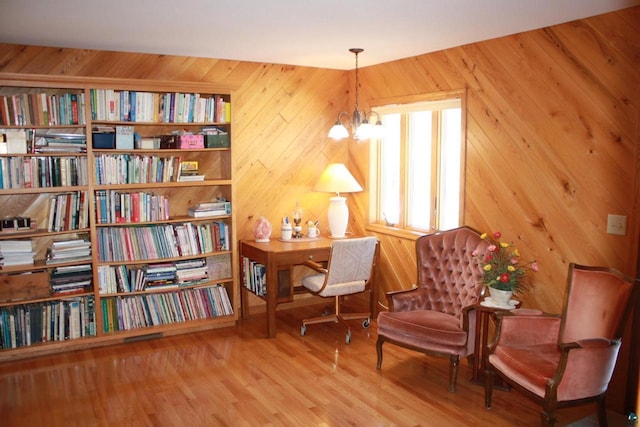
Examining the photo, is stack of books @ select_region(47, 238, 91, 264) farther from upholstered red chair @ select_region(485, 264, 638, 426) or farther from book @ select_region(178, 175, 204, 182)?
upholstered red chair @ select_region(485, 264, 638, 426)

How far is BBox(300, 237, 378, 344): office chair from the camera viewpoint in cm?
473

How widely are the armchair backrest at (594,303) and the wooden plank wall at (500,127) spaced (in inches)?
11.1

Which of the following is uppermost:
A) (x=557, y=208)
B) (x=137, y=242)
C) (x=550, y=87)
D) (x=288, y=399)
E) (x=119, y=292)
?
(x=550, y=87)

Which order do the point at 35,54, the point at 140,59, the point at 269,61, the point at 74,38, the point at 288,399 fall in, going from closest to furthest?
the point at 288,399
the point at 74,38
the point at 35,54
the point at 140,59
the point at 269,61

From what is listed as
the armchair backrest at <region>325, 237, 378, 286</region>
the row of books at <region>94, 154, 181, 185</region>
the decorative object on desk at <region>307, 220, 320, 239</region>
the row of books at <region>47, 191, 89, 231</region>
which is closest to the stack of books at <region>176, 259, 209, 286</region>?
the row of books at <region>94, 154, 181, 185</region>

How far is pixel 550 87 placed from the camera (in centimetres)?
389

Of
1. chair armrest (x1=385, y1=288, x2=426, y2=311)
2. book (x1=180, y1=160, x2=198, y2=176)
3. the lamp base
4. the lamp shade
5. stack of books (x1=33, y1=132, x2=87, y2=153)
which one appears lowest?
chair armrest (x1=385, y1=288, x2=426, y2=311)

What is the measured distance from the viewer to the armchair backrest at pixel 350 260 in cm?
471

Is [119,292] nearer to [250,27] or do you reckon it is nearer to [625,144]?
[250,27]

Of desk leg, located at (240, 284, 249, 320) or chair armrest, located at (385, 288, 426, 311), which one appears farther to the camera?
desk leg, located at (240, 284, 249, 320)

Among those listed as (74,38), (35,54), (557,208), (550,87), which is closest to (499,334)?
(557,208)

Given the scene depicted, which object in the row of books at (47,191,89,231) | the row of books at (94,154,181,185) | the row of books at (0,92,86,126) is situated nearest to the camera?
the row of books at (0,92,86,126)

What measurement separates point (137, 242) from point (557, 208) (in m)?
3.36

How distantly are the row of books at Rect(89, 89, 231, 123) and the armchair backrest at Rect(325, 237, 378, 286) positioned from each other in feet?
5.12
